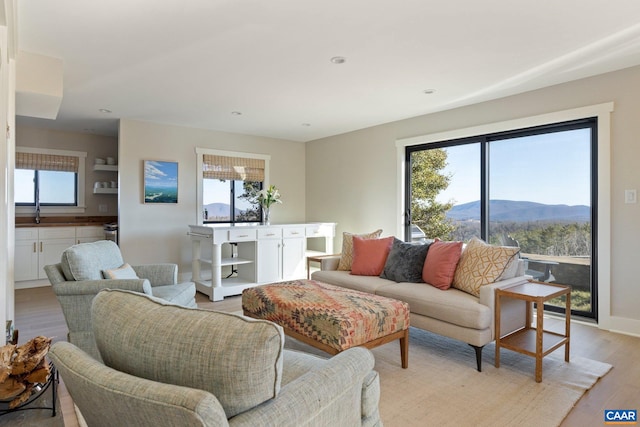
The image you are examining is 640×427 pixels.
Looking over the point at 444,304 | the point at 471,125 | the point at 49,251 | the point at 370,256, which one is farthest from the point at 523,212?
the point at 49,251

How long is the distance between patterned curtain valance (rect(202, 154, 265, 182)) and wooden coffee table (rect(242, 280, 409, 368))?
10.8ft

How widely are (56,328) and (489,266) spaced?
3.87 m

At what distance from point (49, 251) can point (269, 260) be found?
3248 millimetres

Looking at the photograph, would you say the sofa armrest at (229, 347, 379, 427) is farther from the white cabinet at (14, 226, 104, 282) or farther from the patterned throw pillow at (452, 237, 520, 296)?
the white cabinet at (14, 226, 104, 282)

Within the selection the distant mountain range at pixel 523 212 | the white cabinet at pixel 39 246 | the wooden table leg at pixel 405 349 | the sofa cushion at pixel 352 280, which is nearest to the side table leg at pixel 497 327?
the wooden table leg at pixel 405 349

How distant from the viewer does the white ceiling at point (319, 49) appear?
2.35 metres

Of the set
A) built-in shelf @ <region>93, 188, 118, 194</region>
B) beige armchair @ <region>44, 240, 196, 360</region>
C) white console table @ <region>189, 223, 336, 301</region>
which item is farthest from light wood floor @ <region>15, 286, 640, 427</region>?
built-in shelf @ <region>93, 188, 118, 194</region>

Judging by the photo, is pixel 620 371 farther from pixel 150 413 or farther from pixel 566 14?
pixel 150 413

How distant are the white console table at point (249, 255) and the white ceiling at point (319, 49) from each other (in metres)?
1.61

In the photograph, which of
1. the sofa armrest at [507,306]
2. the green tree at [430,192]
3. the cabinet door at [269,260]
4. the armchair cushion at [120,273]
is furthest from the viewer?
the cabinet door at [269,260]

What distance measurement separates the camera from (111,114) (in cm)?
489

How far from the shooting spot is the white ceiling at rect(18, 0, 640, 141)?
2.35 m

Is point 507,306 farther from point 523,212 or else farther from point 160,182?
point 160,182

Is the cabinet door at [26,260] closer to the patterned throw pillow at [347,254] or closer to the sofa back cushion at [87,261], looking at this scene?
the sofa back cushion at [87,261]
